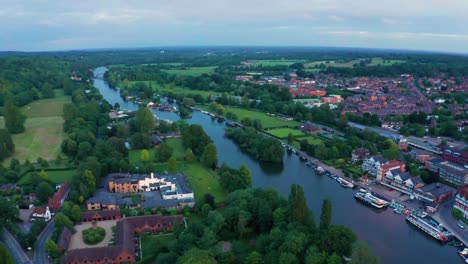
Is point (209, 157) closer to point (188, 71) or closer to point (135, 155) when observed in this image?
point (135, 155)

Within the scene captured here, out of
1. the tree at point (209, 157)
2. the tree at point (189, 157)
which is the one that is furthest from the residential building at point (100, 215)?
the tree at point (189, 157)

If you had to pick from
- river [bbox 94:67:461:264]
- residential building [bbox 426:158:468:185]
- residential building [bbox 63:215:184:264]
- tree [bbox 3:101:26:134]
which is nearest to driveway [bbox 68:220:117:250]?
residential building [bbox 63:215:184:264]

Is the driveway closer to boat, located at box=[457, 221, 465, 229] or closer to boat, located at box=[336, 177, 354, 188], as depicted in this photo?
boat, located at box=[336, 177, 354, 188]

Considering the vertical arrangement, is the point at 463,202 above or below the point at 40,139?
below

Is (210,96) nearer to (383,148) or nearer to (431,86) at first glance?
(383,148)

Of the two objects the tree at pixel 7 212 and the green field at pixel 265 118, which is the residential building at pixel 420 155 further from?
the tree at pixel 7 212

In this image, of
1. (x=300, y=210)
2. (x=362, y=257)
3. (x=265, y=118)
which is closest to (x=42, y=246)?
(x=300, y=210)
